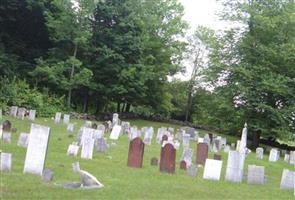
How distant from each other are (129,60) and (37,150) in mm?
29539

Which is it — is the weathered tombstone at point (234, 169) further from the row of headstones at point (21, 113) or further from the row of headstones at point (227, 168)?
the row of headstones at point (21, 113)

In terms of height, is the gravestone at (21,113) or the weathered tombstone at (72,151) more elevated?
the gravestone at (21,113)

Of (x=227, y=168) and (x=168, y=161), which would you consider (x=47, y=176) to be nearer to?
(x=168, y=161)

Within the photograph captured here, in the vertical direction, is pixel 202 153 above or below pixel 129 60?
below

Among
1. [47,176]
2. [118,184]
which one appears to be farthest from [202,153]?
[47,176]

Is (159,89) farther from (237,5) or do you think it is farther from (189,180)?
(189,180)

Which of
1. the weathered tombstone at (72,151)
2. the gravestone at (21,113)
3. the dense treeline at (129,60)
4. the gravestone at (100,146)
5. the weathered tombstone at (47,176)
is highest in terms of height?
the dense treeline at (129,60)

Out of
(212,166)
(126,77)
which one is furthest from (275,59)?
(212,166)

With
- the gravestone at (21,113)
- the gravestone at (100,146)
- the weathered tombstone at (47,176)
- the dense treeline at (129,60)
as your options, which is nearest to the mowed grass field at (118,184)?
the weathered tombstone at (47,176)

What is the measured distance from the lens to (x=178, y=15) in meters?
49.1

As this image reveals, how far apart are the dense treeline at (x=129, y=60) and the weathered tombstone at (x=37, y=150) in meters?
18.7

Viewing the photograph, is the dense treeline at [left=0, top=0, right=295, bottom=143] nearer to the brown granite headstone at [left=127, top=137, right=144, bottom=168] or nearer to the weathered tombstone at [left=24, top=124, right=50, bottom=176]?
the brown granite headstone at [left=127, top=137, right=144, bottom=168]

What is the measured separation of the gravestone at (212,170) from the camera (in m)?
13.2

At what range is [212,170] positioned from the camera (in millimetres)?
13266
